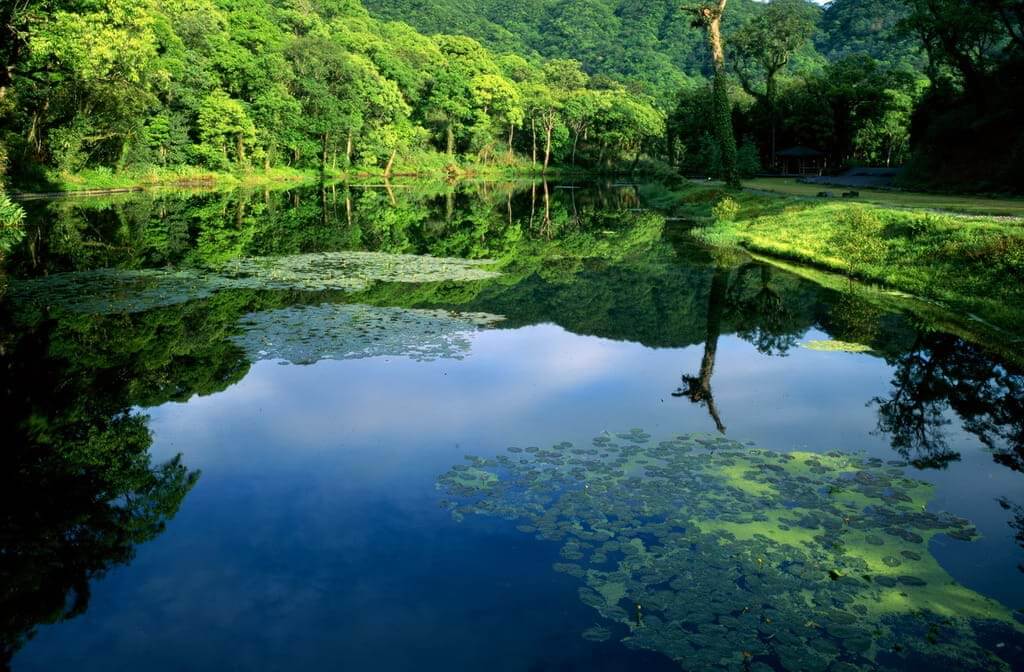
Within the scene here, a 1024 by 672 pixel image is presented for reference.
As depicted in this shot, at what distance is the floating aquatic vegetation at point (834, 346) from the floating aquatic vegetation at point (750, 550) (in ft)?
20.1

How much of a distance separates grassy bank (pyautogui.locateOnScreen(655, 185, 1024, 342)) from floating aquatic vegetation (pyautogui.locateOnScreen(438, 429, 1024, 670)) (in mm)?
9691

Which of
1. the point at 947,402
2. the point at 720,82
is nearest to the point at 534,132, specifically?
the point at 720,82

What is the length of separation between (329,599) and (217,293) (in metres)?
15.0

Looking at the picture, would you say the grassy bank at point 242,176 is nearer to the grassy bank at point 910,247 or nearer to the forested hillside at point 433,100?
the forested hillside at point 433,100

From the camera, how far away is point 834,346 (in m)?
16.1

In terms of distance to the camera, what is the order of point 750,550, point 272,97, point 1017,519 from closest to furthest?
point 750,550 < point 1017,519 < point 272,97

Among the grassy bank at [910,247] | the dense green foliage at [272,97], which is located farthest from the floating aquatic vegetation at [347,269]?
the dense green foliage at [272,97]

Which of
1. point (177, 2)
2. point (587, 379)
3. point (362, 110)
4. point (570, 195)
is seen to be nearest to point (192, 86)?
point (177, 2)

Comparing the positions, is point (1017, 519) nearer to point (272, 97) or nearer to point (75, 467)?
point (75, 467)

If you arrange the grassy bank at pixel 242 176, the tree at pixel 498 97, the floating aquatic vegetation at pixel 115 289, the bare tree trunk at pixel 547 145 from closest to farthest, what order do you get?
the floating aquatic vegetation at pixel 115 289 < the grassy bank at pixel 242 176 < the tree at pixel 498 97 < the bare tree trunk at pixel 547 145

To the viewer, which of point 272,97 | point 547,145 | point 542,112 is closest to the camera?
point 272,97

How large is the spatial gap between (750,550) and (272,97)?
6682cm

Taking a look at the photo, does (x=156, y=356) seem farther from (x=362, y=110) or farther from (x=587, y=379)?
(x=362, y=110)

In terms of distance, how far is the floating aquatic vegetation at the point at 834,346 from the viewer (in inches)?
622
